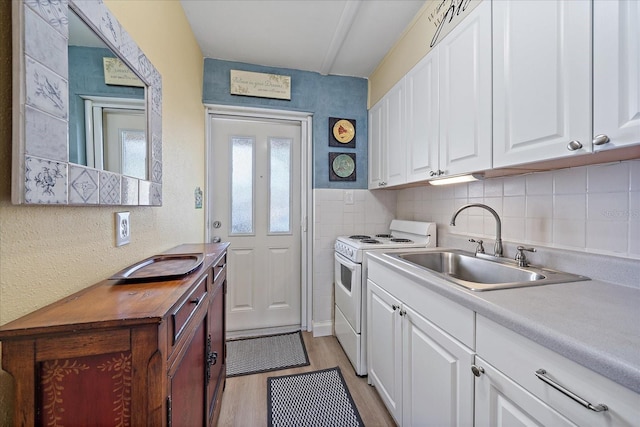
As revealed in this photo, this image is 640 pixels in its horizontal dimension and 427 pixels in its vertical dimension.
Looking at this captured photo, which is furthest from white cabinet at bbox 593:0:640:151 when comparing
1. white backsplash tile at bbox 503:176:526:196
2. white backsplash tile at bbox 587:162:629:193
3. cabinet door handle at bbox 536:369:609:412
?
cabinet door handle at bbox 536:369:609:412

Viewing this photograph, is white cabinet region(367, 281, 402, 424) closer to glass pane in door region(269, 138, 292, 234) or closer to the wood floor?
the wood floor

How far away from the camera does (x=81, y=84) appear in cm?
77

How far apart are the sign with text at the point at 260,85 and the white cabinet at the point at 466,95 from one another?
1380 millimetres

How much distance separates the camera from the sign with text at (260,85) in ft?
7.57

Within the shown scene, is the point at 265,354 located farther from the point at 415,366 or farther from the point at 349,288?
the point at 415,366

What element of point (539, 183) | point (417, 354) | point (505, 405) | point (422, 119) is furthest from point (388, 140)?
point (505, 405)

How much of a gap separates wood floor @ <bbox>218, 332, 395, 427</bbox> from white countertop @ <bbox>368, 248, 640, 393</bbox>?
102 cm

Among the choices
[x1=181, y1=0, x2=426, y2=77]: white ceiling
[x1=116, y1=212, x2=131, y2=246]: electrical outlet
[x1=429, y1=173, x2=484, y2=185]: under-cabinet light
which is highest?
[x1=181, y1=0, x2=426, y2=77]: white ceiling

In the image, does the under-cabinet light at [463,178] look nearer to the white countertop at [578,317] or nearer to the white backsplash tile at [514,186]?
the white backsplash tile at [514,186]

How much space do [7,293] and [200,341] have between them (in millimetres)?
634

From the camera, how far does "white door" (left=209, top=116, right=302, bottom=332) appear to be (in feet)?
7.98

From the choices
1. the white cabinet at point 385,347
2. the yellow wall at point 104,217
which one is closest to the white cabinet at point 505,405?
the white cabinet at point 385,347

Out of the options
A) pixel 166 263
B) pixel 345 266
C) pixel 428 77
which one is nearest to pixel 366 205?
pixel 345 266

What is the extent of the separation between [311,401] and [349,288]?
31.0 inches
